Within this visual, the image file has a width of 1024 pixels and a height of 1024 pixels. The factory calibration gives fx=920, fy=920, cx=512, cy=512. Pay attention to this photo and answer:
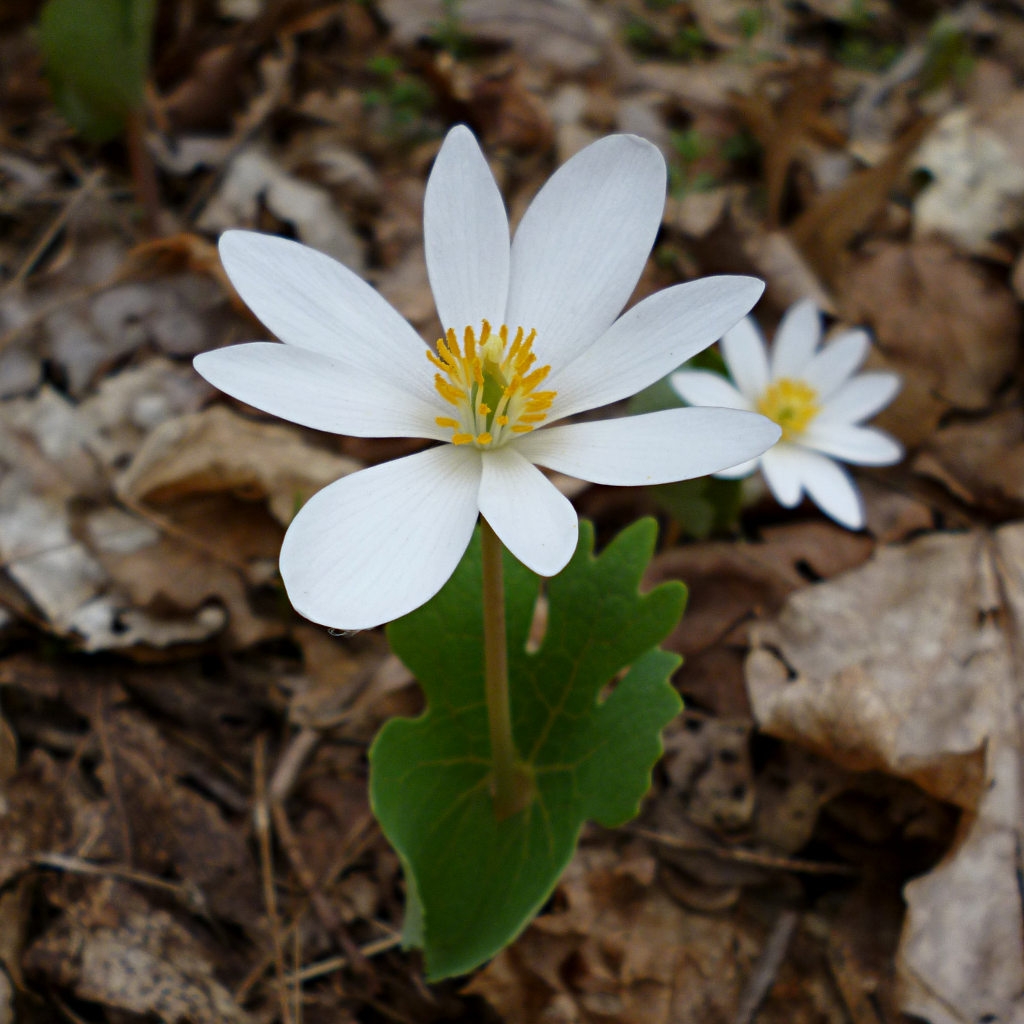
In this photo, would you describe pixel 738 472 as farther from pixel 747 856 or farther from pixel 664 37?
pixel 664 37

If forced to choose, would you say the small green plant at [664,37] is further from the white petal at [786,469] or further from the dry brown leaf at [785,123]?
the white petal at [786,469]

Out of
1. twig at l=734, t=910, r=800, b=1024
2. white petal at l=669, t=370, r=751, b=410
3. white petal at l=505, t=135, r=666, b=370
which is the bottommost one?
twig at l=734, t=910, r=800, b=1024

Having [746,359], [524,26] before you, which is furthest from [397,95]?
[746,359]

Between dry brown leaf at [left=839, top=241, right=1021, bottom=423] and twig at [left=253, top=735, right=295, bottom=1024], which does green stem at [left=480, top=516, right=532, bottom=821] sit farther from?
dry brown leaf at [left=839, top=241, right=1021, bottom=423]

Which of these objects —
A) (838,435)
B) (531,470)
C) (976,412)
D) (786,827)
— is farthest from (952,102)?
(531,470)

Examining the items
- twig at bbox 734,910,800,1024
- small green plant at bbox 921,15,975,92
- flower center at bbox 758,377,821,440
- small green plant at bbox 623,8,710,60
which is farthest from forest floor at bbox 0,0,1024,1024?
small green plant at bbox 623,8,710,60

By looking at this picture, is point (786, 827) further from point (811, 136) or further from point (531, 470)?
point (811, 136)
